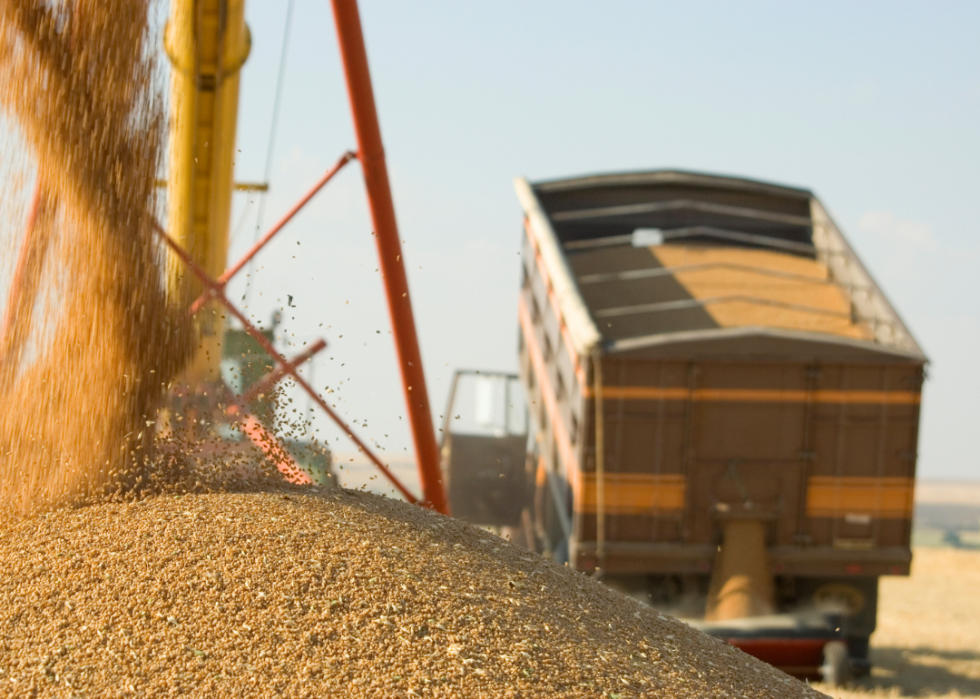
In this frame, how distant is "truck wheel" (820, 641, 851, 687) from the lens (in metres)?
6.62

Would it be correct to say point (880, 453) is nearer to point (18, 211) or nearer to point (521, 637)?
point (521, 637)

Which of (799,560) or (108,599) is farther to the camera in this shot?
(799,560)

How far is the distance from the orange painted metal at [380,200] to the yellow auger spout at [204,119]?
0.87 metres

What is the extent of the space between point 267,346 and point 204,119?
5.54 feet

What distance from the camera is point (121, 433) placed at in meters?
4.50

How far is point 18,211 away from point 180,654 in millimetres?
2059

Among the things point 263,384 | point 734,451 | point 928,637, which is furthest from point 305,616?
point 928,637

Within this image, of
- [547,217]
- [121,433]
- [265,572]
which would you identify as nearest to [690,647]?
[265,572]

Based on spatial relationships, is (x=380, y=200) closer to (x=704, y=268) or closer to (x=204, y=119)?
(x=204, y=119)

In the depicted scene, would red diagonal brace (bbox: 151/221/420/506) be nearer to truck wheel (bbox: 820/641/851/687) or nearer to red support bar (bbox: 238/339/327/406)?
red support bar (bbox: 238/339/327/406)

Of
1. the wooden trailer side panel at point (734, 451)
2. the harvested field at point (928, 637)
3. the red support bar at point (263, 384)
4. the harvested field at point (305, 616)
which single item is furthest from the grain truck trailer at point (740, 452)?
the harvested field at point (305, 616)

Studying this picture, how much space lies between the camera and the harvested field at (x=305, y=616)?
3217mm

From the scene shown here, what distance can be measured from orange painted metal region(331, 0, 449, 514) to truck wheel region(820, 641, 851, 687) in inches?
107

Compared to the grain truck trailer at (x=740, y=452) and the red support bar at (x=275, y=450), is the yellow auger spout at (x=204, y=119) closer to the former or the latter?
the red support bar at (x=275, y=450)
